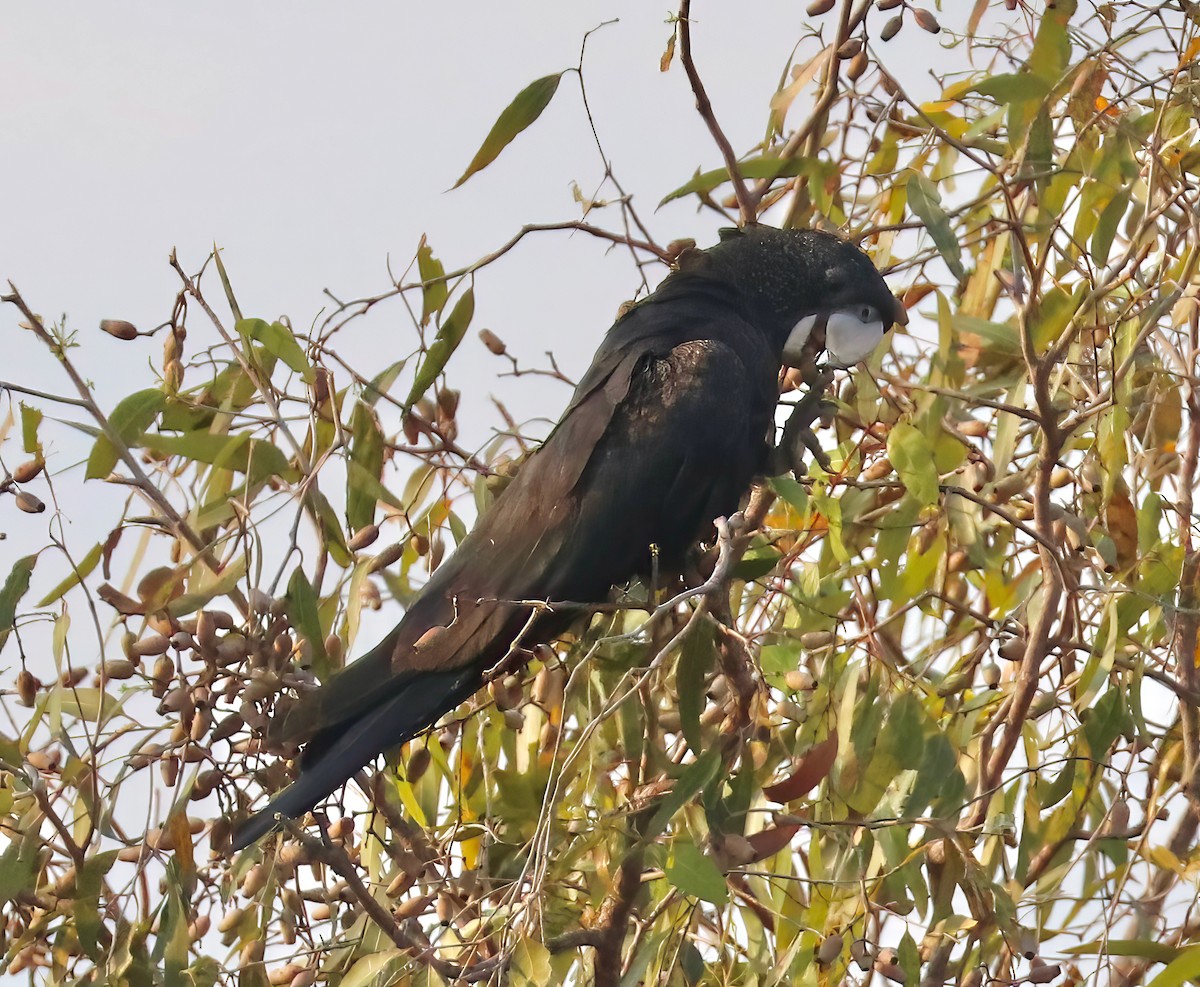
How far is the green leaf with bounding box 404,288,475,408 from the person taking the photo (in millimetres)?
1688

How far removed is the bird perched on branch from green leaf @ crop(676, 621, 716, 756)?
0.31 m

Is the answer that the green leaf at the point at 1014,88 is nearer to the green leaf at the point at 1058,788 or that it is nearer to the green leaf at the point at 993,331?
the green leaf at the point at 993,331

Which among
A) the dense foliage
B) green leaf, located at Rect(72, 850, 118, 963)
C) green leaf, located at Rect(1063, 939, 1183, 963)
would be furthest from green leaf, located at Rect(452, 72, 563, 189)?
green leaf, located at Rect(1063, 939, 1183, 963)

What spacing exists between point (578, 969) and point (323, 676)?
52 cm

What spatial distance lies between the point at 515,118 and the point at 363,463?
1.54 ft

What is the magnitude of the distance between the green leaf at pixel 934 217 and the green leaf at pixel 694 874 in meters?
0.73

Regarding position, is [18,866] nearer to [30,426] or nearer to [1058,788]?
[30,426]

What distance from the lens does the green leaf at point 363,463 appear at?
164 cm

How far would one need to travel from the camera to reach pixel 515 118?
1645 mm

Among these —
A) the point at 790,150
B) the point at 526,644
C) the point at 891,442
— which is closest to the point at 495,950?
the point at 526,644

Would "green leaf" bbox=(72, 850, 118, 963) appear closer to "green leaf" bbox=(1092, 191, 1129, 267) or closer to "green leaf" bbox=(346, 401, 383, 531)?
"green leaf" bbox=(346, 401, 383, 531)

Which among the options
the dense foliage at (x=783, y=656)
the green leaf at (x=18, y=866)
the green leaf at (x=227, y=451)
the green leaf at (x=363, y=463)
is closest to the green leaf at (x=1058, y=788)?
the dense foliage at (x=783, y=656)

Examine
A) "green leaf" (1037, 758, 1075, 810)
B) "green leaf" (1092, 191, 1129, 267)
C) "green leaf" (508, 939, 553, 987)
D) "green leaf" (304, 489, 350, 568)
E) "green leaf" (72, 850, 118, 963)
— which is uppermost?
"green leaf" (1092, 191, 1129, 267)

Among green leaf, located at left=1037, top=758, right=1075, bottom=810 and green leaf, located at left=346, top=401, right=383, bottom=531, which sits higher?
green leaf, located at left=346, top=401, right=383, bottom=531
